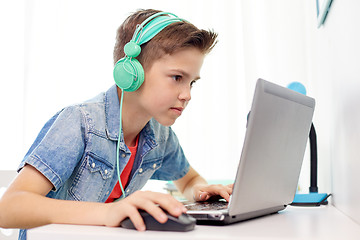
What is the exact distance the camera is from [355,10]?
2.25 feet

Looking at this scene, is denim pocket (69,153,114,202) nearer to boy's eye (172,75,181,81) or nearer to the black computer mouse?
boy's eye (172,75,181,81)

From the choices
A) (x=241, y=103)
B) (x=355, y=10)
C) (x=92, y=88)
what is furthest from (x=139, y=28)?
(x=92, y=88)

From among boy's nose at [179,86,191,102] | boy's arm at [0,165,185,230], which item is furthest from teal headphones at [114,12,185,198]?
boy's arm at [0,165,185,230]

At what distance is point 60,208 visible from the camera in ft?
2.00

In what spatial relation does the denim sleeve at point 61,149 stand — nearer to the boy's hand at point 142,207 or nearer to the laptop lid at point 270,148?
the boy's hand at point 142,207

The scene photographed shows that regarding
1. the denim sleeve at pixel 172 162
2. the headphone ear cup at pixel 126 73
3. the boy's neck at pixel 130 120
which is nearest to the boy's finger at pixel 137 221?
the headphone ear cup at pixel 126 73

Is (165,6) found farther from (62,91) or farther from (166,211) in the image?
(166,211)

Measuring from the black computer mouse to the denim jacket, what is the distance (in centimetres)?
30

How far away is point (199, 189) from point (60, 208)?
46cm

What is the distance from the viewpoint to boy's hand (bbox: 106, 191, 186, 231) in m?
0.51

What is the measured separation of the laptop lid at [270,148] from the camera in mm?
544

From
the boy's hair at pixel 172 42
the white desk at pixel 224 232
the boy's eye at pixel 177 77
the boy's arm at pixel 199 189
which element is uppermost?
the boy's hair at pixel 172 42

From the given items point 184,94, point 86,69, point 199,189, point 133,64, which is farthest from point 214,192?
point 86,69

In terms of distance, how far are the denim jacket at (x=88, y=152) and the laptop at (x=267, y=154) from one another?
1.04 ft
